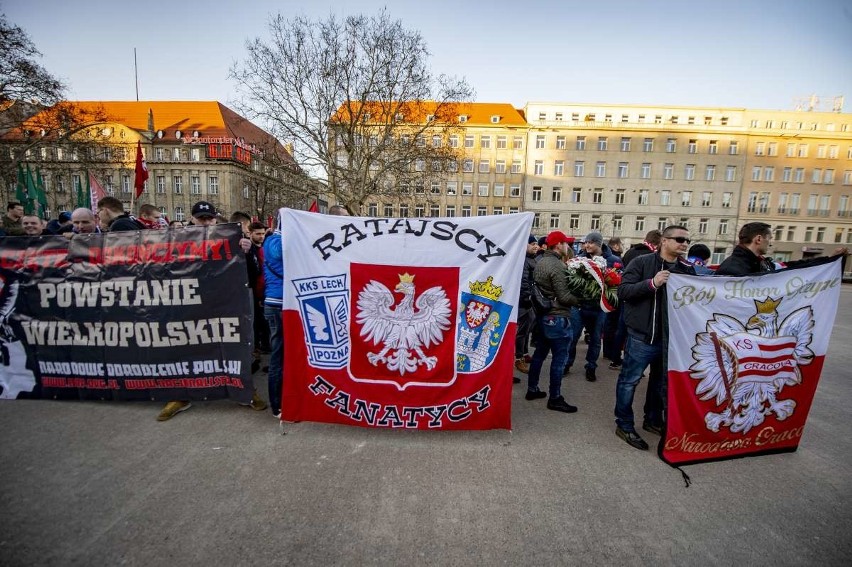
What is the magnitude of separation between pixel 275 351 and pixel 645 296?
3.66m

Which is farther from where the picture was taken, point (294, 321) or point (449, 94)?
point (449, 94)

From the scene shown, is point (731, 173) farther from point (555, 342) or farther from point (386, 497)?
point (386, 497)

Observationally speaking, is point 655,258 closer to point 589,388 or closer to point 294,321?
point 589,388

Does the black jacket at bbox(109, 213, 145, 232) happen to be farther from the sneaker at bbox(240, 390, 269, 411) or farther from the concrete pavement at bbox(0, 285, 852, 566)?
the sneaker at bbox(240, 390, 269, 411)

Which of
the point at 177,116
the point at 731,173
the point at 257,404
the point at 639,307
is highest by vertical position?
the point at 177,116

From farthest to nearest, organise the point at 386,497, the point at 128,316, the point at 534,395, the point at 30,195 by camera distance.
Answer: the point at 30,195 < the point at 534,395 < the point at 128,316 < the point at 386,497

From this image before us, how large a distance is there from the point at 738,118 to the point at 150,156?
73782 millimetres

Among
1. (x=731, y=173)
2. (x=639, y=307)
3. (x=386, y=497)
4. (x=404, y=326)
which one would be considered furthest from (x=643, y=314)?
(x=731, y=173)

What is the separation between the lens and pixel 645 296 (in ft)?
11.1

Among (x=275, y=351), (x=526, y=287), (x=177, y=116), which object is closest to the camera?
(x=275, y=351)

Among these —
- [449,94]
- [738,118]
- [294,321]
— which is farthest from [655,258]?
[738,118]

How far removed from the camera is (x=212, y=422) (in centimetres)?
362

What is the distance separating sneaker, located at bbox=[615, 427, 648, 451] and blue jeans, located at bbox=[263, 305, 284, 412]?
347 centimetres

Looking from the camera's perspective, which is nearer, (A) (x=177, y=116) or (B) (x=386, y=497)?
(B) (x=386, y=497)
